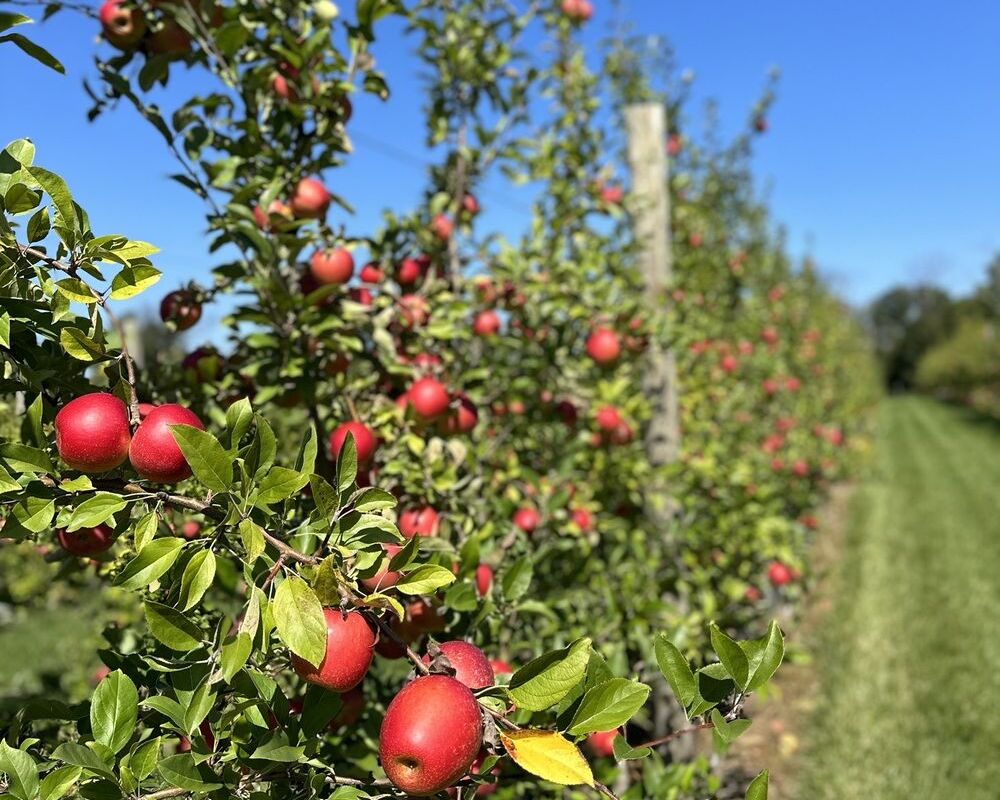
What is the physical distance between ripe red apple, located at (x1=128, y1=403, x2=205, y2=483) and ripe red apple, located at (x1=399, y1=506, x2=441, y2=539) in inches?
26.1

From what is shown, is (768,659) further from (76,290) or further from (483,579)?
(76,290)

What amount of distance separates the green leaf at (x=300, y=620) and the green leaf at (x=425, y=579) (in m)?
0.13

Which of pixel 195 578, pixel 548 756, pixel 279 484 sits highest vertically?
pixel 279 484

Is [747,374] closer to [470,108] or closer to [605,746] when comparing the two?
[470,108]

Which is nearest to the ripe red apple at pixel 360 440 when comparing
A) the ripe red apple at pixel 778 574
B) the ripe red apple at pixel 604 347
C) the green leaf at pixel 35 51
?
the green leaf at pixel 35 51

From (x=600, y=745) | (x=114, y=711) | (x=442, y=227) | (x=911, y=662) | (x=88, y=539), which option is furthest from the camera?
(x=911, y=662)

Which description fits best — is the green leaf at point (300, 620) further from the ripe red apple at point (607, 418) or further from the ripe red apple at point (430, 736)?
the ripe red apple at point (607, 418)

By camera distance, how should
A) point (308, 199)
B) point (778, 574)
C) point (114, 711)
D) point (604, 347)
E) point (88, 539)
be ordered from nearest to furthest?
point (114, 711) → point (88, 539) → point (308, 199) → point (604, 347) → point (778, 574)

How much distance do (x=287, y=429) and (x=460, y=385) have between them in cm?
53

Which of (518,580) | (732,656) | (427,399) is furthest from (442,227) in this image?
(732,656)

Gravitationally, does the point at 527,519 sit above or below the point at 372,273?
below

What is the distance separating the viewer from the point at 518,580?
1384 mm

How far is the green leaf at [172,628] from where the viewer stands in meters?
0.90

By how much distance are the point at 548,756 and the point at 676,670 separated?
0.19 meters
